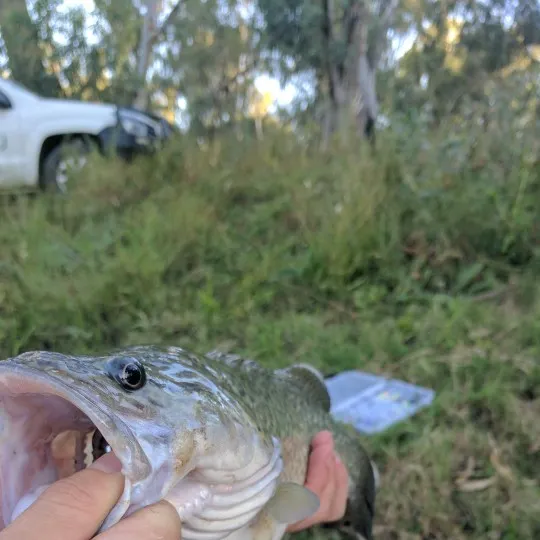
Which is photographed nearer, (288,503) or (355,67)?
(288,503)

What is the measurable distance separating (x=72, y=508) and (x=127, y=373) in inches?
9.2

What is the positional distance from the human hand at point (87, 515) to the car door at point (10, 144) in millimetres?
5087

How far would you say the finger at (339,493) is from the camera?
1.60 m

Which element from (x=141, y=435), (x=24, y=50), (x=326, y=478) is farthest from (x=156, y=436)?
(x=24, y=50)

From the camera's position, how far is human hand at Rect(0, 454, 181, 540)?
0.68 metres

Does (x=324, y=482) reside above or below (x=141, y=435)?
below

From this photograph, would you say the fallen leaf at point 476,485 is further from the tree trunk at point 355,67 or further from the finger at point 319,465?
the tree trunk at point 355,67

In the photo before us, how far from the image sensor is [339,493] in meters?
1.63

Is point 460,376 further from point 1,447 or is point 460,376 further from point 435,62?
point 435,62

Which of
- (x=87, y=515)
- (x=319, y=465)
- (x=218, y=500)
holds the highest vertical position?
(x=87, y=515)

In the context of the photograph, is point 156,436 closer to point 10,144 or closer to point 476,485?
point 476,485

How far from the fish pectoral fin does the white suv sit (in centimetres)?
439

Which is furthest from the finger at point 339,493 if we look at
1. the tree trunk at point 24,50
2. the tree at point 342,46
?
the tree trunk at point 24,50

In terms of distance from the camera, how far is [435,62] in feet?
39.3
